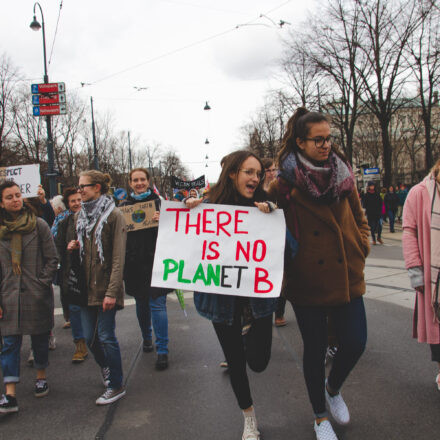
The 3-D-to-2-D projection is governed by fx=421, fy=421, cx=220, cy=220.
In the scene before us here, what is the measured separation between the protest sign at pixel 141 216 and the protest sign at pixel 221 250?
1484 mm

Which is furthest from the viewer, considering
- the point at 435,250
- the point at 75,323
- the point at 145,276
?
the point at 75,323

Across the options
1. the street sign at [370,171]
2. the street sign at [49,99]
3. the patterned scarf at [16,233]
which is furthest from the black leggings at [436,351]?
the street sign at [370,171]

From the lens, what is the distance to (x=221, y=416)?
9.66 feet

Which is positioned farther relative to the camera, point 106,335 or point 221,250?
point 106,335

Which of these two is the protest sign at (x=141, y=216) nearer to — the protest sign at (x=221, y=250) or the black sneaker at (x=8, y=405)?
the protest sign at (x=221, y=250)

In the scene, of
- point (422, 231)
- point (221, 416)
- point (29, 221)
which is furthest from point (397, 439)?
point (29, 221)

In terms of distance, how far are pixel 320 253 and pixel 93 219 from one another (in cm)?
189

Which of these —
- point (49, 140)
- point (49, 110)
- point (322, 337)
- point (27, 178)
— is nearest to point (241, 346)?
point (322, 337)

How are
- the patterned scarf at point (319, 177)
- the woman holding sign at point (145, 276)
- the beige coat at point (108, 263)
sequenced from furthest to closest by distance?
the woman holding sign at point (145, 276) → the beige coat at point (108, 263) → the patterned scarf at point (319, 177)

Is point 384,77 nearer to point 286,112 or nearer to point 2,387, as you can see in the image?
point 286,112

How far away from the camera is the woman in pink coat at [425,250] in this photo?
290 cm

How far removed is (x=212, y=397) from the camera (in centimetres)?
326

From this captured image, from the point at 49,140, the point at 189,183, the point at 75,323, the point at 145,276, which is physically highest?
the point at 49,140

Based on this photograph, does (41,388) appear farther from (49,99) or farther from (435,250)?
(49,99)
